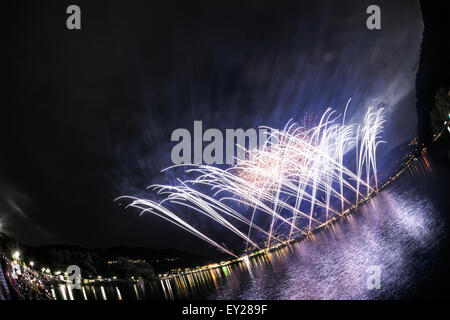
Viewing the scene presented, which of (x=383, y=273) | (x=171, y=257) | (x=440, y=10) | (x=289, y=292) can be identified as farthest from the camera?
(x=171, y=257)

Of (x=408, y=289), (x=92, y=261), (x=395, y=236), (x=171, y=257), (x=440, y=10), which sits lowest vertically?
(x=171, y=257)

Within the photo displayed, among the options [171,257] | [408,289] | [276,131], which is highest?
[276,131]

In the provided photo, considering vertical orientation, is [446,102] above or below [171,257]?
above
